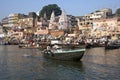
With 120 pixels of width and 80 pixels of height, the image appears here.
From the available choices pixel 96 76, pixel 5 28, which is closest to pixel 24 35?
pixel 5 28

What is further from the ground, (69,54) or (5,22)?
(5,22)

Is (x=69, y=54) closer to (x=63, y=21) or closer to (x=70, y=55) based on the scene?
(x=70, y=55)

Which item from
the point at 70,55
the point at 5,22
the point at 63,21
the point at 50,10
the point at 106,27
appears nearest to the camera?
the point at 70,55

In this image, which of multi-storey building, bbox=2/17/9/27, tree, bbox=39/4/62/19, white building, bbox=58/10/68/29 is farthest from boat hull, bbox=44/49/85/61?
multi-storey building, bbox=2/17/9/27

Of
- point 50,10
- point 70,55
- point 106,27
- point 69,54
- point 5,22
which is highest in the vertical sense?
point 50,10

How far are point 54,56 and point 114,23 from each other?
2474 inches

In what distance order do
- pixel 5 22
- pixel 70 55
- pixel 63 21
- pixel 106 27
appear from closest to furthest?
pixel 70 55
pixel 106 27
pixel 63 21
pixel 5 22

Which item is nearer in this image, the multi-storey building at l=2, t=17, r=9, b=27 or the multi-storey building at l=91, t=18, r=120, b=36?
the multi-storey building at l=91, t=18, r=120, b=36

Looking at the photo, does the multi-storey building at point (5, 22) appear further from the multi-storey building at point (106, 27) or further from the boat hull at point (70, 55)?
the boat hull at point (70, 55)

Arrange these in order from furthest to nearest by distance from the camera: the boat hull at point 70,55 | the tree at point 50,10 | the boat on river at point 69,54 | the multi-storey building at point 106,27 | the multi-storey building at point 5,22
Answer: the multi-storey building at point 5,22, the tree at point 50,10, the multi-storey building at point 106,27, the boat hull at point 70,55, the boat on river at point 69,54

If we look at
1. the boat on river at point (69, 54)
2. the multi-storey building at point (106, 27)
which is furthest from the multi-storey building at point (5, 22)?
the boat on river at point (69, 54)

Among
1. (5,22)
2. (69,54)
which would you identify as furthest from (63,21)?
(69,54)

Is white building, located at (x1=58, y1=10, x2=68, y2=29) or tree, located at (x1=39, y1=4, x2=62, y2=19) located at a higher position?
tree, located at (x1=39, y1=4, x2=62, y2=19)

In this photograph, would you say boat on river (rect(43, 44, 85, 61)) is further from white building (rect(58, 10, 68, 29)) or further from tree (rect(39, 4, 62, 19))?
tree (rect(39, 4, 62, 19))
